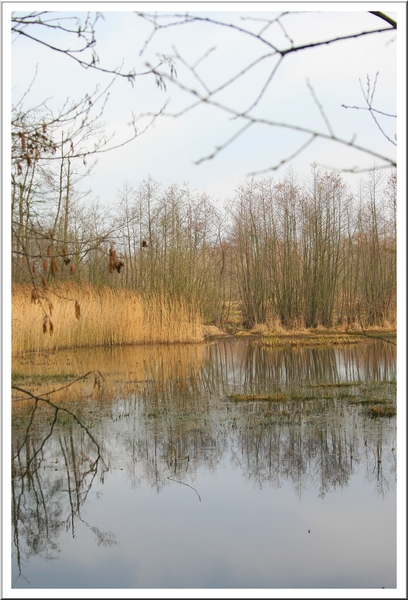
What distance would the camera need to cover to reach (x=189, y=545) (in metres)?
3.55

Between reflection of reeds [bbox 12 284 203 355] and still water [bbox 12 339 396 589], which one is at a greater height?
reflection of reeds [bbox 12 284 203 355]

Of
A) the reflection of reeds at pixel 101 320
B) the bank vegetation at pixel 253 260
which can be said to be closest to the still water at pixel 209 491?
the reflection of reeds at pixel 101 320

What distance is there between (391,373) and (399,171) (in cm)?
748

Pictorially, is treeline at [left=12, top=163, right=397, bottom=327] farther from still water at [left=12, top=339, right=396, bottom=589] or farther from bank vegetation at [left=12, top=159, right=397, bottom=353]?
still water at [left=12, top=339, right=396, bottom=589]

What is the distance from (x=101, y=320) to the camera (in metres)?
13.5

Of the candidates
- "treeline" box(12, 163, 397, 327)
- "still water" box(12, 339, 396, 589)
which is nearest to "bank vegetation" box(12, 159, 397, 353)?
"treeline" box(12, 163, 397, 327)

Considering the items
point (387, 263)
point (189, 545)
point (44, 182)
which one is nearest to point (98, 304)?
point (44, 182)

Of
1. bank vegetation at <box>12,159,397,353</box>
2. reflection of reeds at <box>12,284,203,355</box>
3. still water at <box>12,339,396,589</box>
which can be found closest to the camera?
still water at <box>12,339,396,589</box>

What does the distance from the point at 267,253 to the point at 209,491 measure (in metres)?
16.4

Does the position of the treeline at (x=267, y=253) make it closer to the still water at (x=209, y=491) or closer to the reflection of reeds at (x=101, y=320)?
the reflection of reeds at (x=101, y=320)

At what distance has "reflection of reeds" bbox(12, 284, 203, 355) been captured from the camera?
11.0 m

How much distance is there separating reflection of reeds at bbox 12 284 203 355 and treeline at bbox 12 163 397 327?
1.74m

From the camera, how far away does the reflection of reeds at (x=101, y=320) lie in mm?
11023

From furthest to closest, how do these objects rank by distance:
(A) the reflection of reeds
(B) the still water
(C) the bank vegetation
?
(C) the bank vegetation → (A) the reflection of reeds → (B) the still water
